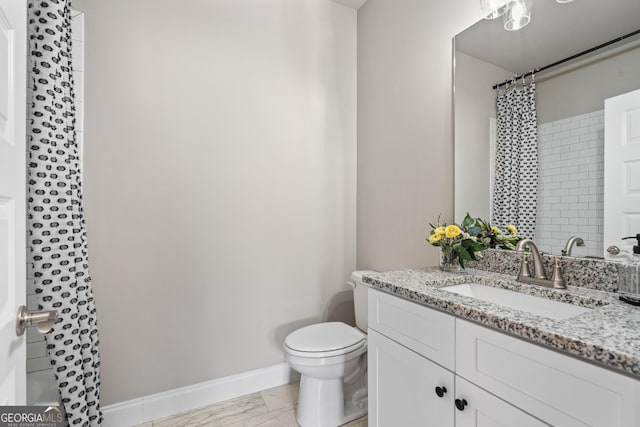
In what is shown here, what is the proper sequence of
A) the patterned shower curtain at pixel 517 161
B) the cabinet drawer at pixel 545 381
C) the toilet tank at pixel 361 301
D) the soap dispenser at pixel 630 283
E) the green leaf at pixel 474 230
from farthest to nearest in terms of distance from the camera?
the toilet tank at pixel 361 301 < the green leaf at pixel 474 230 < the patterned shower curtain at pixel 517 161 < the soap dispenser at pixel 630 283 < the cabinet drawer at pixel 545 381

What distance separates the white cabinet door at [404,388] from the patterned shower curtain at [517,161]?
726mm

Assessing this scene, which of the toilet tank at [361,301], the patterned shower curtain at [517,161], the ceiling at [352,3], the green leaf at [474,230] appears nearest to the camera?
the patterned shower curtain at [517,161]

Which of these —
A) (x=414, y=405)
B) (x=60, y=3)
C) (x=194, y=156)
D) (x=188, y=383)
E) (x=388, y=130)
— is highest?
(x=60, y=3)

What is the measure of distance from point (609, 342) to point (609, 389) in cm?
9

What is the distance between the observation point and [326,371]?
1582 mm

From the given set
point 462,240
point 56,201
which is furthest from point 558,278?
point 56,201

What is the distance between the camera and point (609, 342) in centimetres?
61

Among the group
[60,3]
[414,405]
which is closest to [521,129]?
[414,405]

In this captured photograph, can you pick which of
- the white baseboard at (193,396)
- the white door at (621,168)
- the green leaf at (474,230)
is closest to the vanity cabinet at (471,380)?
the green leaf at (474,230)

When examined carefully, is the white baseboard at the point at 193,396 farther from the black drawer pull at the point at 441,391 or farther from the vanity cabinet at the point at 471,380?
the black drawer pull at the point at 441,391

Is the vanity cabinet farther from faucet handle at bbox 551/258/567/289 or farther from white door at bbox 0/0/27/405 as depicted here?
white door at bbox 0/0/27/405

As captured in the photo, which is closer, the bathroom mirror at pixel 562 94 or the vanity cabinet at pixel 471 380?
the vanity cabinet at pixel 471 380

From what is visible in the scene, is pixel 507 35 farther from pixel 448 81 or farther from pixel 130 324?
pixel 130 324

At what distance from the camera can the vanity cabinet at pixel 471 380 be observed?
24.2 inches
